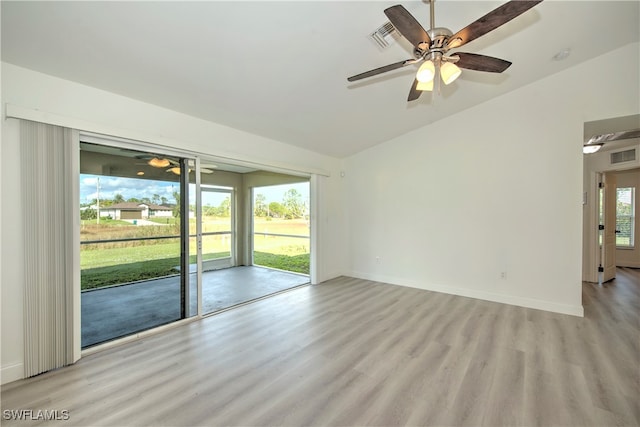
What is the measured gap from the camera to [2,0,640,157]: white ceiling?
186 cm

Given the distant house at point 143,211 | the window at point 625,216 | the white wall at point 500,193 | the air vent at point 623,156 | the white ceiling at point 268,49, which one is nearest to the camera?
the white ceiling at point 268,49

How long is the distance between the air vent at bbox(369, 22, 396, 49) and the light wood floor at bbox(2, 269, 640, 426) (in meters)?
2.87

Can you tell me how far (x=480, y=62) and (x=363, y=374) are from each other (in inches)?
105

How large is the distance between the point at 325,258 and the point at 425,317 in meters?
2.27

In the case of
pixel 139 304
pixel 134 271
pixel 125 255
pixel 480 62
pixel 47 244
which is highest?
pixel 480 62

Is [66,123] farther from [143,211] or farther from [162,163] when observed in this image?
[143,211]

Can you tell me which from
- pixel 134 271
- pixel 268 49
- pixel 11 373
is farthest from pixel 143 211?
pixel 268 49

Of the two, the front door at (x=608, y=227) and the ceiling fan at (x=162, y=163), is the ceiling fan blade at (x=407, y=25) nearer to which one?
the ceiling fan at (x=162, y=163)

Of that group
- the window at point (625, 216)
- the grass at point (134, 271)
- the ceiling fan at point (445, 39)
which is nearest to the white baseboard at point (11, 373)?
the grass at point (134, 271)

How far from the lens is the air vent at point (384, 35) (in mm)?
2197

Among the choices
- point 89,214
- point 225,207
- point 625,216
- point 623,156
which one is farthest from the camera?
point 225,207

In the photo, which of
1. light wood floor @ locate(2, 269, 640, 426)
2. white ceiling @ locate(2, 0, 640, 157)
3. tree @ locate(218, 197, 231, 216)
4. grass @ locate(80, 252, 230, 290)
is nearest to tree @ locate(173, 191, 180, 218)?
grass @ locate(80, 252, 230, 290)

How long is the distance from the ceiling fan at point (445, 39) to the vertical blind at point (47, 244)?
2.70 meters

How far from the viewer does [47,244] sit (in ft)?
7.31
